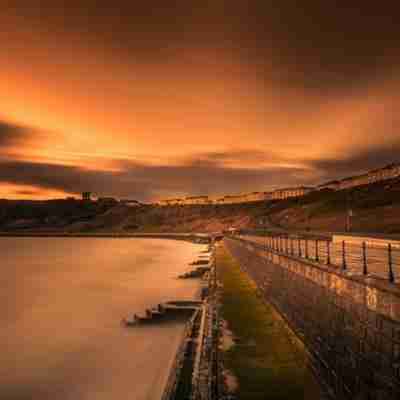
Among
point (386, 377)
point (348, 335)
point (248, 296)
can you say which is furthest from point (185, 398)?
point (248, 296)

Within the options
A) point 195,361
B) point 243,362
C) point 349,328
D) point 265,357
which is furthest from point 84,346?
point 349,328

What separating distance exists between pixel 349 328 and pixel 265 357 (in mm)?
5533

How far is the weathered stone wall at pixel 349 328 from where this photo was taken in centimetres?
731

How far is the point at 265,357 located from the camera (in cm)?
1409

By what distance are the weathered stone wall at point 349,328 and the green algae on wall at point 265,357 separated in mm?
617

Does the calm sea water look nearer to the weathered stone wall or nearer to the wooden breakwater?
the wooden breakwater

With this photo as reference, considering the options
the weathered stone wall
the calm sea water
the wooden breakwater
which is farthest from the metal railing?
the calm sea water

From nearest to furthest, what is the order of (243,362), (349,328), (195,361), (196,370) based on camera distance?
1. (349,328)
2. (196,370)
3. (243,362)
4. (195,361)

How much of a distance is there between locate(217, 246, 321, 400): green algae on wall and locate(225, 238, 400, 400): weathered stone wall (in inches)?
24.3

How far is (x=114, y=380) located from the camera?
18281 mm

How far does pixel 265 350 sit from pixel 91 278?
50585 millimetres

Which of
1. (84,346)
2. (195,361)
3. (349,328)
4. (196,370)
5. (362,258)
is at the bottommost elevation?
(84,346)

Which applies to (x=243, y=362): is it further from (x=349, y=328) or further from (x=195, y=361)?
(x=349, y=328)

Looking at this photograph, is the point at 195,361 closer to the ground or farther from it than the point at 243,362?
closer to the ground
